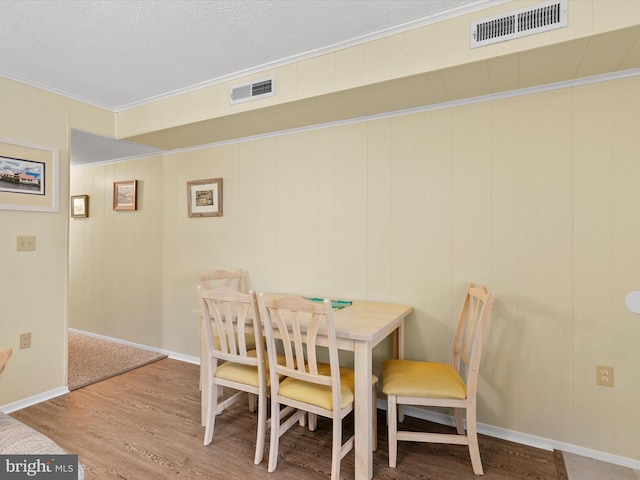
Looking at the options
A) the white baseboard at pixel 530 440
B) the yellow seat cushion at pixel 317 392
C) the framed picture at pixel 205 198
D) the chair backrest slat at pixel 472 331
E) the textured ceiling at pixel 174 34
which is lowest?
the white baseboard at pixel 530 440

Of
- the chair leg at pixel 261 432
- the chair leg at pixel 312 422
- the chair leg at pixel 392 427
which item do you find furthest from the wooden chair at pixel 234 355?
the chair leg at pixel 392 427

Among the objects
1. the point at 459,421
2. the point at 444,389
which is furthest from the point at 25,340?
the point at 459,421

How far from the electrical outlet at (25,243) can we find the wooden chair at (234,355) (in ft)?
5.21

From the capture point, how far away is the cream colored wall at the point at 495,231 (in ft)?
6.64

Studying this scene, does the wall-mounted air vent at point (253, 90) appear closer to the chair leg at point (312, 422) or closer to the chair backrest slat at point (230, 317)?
the chair backrest slat at point (230, 317)

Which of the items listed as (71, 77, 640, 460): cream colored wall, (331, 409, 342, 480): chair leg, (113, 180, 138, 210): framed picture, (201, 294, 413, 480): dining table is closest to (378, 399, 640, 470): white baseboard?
(71, 77, 640, 460): cream colored wall

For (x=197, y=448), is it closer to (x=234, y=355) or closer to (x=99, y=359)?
(x=234, y=355)

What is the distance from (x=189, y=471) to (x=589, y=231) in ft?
8.69

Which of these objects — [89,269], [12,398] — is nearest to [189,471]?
[12,398]

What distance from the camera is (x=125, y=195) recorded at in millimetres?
4074

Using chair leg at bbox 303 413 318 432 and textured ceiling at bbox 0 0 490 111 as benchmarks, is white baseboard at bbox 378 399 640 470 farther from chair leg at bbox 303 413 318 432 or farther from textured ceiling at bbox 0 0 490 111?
textured ceiling at bbox 0 0 490 111

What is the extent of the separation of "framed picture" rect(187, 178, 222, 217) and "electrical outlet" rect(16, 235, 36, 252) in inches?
50.6

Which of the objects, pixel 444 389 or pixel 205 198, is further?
pixel 205 198

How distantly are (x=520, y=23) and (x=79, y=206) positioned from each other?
4.99 m
